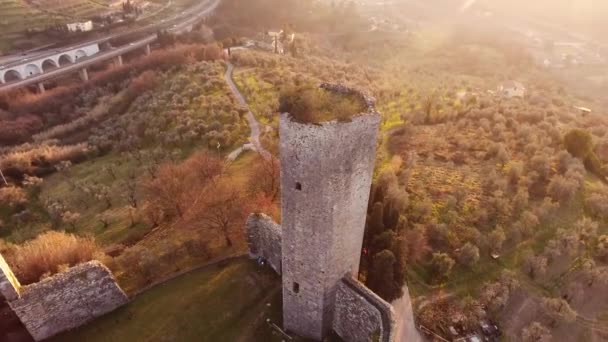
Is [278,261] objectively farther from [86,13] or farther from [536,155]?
[86,13]

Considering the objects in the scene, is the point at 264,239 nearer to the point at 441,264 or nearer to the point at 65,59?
the point at 441,264

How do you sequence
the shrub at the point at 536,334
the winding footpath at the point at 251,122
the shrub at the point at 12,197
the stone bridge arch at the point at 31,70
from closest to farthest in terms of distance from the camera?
the shrub at the point at 536,334, the shrub at the point at 12,197, the winding footpath at the point at 251,122, the stone bridge arch at the point at 31,70

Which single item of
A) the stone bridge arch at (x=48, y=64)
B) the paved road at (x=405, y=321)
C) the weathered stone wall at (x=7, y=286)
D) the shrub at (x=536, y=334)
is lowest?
the shrub at (x=536, y=334)

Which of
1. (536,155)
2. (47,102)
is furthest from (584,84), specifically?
(47,102)

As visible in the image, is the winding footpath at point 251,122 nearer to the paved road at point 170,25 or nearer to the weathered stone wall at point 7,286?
the weathered stone wall at point 7,286

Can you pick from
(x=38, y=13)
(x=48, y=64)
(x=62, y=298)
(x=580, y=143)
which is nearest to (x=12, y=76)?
(x=48, y=64)

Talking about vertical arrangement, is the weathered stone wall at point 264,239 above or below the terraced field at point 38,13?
below

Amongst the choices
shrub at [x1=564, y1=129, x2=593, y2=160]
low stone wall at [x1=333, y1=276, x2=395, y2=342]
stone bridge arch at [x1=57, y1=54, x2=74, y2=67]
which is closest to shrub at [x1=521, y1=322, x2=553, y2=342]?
low stone wall at [x1=333, y1=276, x2=395, y2=342]

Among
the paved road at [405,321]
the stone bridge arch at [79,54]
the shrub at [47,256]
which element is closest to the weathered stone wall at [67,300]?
the shrub at [47,256]
